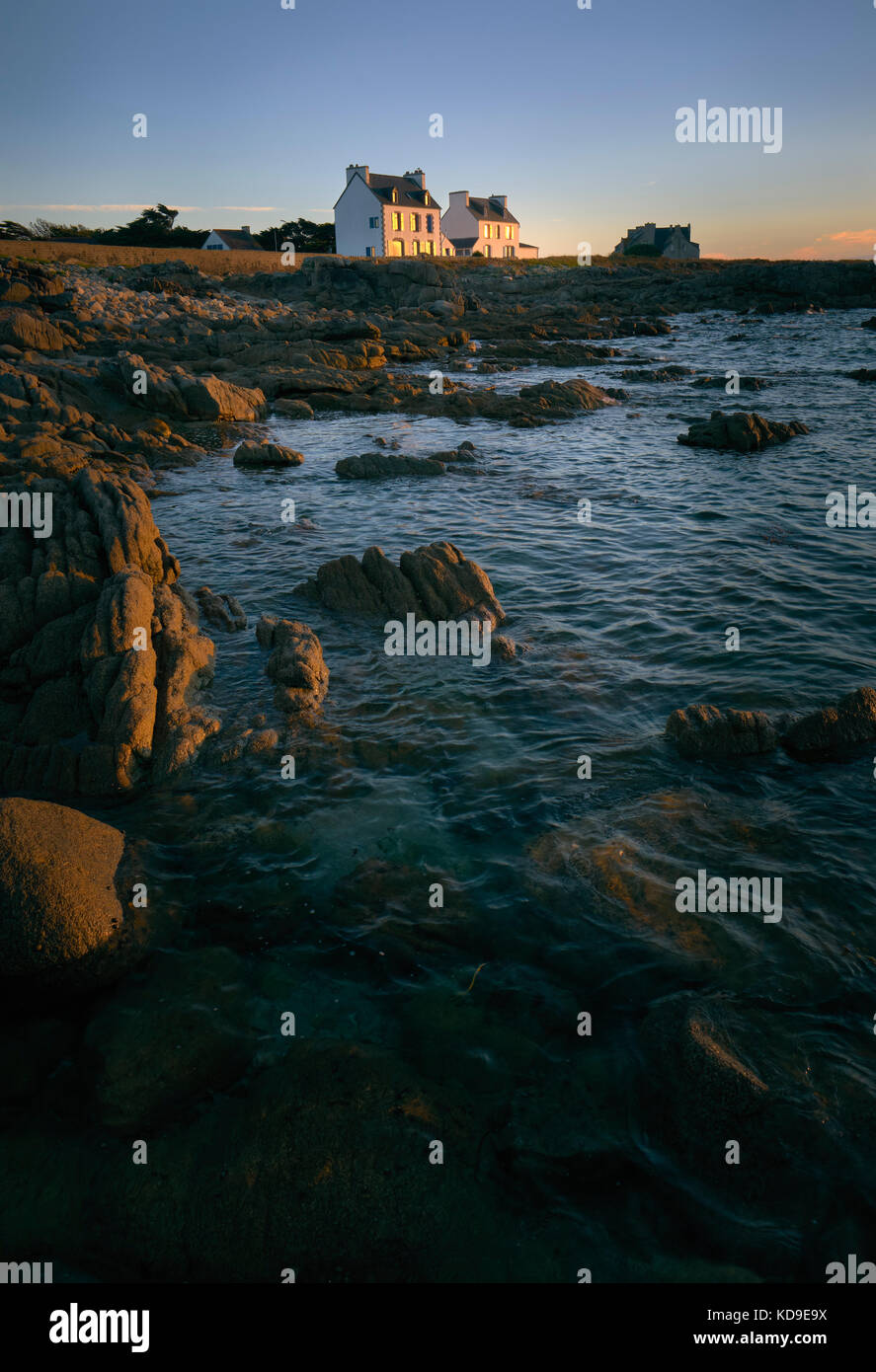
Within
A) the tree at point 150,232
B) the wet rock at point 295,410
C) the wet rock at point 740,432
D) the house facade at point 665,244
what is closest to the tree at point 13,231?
the tree at point 150,232

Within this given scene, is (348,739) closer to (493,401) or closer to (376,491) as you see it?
(376,491)

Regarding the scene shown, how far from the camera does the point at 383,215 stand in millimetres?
94625

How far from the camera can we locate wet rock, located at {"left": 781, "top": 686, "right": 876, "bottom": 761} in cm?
1021

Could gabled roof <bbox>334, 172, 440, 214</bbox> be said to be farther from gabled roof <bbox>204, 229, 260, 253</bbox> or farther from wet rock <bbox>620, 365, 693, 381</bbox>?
wet rock <bbox>620, 365, 693, 381</bbox>

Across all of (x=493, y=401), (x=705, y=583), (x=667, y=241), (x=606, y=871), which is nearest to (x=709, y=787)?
(x=606, y=871)

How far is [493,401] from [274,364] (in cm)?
1454

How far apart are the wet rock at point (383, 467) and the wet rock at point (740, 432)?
10438 millimetres

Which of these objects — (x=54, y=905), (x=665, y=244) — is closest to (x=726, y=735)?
(x=54, y=905)

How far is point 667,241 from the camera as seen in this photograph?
151 m

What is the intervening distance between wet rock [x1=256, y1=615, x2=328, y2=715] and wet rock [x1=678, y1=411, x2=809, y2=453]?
22139 millimetres

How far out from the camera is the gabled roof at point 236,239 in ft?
340

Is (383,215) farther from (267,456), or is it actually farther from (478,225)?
(267,456)

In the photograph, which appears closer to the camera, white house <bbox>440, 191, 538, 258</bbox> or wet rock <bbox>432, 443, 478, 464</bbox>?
wet rock <bbox>432, 443, 478, 464</bbox>

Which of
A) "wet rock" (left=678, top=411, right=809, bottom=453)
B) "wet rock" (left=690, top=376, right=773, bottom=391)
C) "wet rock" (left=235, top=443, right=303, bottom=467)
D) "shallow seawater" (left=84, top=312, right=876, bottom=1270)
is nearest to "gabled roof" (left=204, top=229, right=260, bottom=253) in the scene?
"wet rock" (left=690, top=376, right=773, bottom=391)
